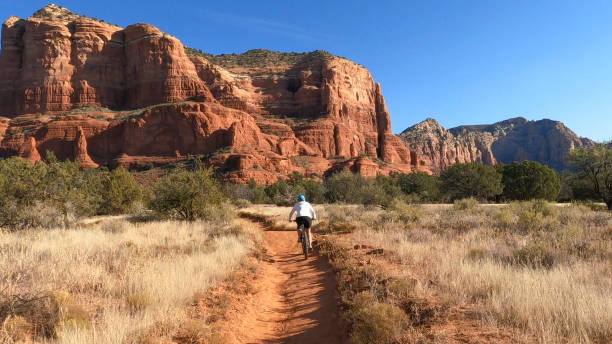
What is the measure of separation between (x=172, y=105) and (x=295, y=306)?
8059 centimetres

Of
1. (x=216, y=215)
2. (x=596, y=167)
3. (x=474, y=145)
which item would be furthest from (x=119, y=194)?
(x=474, y=145)

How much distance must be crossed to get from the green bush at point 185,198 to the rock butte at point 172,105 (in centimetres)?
4390

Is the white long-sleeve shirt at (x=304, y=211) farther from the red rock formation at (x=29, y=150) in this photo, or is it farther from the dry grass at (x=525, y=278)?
the red rock formation at (x=29, y=150)

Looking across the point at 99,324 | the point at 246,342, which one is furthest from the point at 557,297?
the point at 99,324

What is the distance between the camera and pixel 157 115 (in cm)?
7519

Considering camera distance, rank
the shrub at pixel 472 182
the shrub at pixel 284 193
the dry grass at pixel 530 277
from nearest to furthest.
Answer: the dry grass at pixel 530 277, the shrub at pixel 472 182, the shrub at pixel 284 193

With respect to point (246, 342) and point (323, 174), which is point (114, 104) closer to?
point (323, 174)

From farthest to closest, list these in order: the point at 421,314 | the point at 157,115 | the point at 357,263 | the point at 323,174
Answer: the point at 323,174
the point at 157,115
the point at 357,263
the point at 421,314

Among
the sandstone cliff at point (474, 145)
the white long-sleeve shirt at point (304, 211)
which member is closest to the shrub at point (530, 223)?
the white long-sleeve shirt at point (304, 211)

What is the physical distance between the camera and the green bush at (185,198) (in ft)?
57.3

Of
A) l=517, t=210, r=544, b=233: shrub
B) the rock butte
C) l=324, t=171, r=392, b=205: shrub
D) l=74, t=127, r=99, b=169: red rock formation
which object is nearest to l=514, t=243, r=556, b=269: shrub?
l=517, t=210, r=544, b=233: shrub

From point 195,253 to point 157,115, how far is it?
3073 inches

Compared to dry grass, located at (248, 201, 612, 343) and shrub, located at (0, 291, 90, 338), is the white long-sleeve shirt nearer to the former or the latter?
dry grass, located at (248, 201, 612, 343)

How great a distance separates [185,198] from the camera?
17547mm
